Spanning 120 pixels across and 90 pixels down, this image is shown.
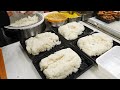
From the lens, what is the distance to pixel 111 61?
101cm

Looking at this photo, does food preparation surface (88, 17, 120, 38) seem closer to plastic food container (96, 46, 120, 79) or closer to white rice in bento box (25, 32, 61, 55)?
plastic food container (96, 46, 120, 79)

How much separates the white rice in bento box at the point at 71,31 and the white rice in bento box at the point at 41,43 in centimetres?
10

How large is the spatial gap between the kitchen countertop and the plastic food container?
0.06 m

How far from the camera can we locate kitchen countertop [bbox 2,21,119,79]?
35.6 inches

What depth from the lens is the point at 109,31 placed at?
4.35 ft

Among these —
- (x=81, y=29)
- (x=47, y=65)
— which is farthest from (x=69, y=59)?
(x=81, y=29)

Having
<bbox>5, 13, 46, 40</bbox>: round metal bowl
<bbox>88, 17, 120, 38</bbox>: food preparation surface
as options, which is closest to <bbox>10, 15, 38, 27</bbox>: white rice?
<bbox>5, 13, 46, 40</bbox>: round metal bowl

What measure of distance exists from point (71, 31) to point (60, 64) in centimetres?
46

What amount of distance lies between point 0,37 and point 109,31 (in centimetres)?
100

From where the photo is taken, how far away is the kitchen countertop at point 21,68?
903 mm

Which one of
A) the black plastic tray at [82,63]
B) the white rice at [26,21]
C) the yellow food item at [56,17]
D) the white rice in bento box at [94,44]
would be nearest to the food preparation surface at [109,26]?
the white rice in bento box at [94,44]
